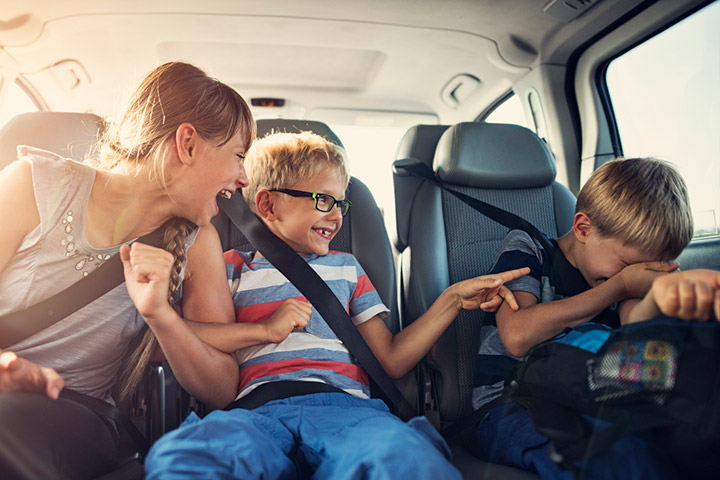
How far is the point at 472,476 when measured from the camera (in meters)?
1.12

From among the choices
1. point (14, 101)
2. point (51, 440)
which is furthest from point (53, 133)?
point (51, 440)

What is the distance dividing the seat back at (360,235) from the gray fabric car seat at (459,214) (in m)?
0.11

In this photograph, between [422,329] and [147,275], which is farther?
[422,329]

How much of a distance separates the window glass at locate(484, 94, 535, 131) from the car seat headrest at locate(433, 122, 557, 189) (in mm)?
866

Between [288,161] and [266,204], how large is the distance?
149 mm

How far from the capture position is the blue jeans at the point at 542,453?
0.63m

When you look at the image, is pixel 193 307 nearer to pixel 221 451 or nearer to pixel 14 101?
pixel 221 451

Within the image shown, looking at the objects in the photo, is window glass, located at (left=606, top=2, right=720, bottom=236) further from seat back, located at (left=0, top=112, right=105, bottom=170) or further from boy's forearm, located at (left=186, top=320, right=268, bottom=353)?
seat back, located at (left=0, top=112, right=105, bottom=170)

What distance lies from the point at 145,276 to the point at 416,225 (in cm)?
110

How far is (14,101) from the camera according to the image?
2.48 metres

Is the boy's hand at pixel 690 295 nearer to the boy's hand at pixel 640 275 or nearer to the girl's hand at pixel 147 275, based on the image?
the boy's hand at pixel 640 275

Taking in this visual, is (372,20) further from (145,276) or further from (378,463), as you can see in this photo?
(378,463)

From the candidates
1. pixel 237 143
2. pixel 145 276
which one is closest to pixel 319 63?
pixel 237 143

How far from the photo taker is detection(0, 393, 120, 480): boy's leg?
0.77 metres
